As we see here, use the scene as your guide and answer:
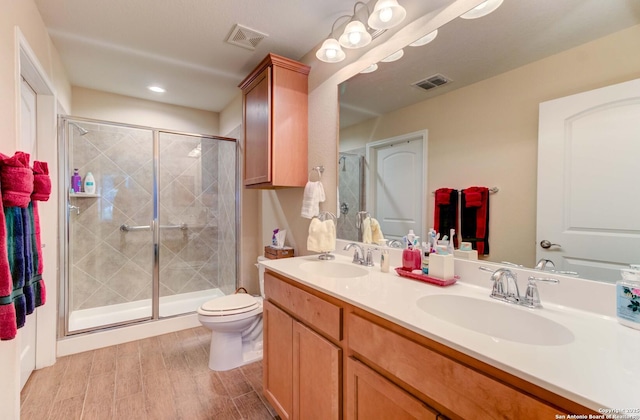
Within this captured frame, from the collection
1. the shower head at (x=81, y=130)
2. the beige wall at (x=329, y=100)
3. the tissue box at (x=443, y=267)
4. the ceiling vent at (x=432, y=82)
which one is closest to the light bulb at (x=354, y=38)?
the beige wall at (x=329, y=100)

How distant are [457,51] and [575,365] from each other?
4.35 feet

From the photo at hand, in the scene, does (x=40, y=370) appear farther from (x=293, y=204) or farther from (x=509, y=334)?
(x=509, y=334)

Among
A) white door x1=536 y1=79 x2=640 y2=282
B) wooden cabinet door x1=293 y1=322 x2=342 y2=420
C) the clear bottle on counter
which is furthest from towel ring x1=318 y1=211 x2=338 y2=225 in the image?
the clear bottle on counter

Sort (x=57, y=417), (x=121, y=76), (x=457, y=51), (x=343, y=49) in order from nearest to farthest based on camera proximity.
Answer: (x=457, y=51), (x=57, y=417), (x=343, y=49), (x=121, y=76)

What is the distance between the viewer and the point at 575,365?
2.07ft

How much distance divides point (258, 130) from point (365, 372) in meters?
1.88

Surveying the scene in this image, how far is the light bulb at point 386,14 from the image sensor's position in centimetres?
144

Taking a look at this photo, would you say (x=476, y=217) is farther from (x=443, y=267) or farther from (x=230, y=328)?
(x=230, y=328)

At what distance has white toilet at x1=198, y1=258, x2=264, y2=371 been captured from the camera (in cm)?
205

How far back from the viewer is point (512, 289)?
3.53 ft

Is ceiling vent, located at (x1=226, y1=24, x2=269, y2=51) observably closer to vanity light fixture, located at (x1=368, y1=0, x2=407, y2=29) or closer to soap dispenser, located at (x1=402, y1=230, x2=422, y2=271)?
vanity light fixture, located at (x1=368, y1=0, x2=407, y2=29)

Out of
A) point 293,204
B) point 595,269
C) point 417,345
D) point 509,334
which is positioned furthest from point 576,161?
point 293,204

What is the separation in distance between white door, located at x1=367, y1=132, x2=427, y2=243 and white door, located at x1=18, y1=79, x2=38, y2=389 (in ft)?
7.61

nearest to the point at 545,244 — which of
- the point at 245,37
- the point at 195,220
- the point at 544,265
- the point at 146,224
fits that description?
the point at 544,265
